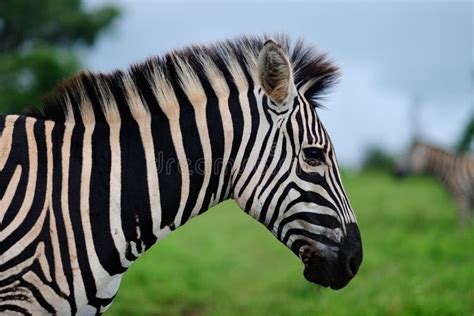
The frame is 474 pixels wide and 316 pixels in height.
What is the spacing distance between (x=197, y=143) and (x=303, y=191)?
619mm

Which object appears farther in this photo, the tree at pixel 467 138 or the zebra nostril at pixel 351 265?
the tree at pixel 467 138

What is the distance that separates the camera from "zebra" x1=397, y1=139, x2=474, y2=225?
15.0 m

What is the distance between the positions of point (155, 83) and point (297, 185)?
3.09ft

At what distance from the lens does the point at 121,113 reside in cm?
338

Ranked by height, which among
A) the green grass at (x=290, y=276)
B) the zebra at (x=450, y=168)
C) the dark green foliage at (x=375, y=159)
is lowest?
the dark green foliage at (x=375, y=159)

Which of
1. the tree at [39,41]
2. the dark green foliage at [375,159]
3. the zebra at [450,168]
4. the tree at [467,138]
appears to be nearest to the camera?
the zebra at [450,168]

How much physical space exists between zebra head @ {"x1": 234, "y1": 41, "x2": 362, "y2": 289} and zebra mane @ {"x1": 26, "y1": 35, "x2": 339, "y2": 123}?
161 mm

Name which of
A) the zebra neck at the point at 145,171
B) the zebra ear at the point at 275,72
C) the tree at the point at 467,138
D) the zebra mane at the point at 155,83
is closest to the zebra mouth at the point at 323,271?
the zebra neck at the point at 145,171

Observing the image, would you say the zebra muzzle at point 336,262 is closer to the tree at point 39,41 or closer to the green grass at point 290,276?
the green grass at point 290,276

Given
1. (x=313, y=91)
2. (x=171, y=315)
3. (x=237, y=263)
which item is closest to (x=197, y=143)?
(x=313, y=91)

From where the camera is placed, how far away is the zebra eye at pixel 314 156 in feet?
10.9

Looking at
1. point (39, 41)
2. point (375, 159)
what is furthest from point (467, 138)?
point (375, 159)

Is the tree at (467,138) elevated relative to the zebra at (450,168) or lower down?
lower down

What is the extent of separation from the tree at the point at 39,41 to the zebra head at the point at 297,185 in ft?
36.3
